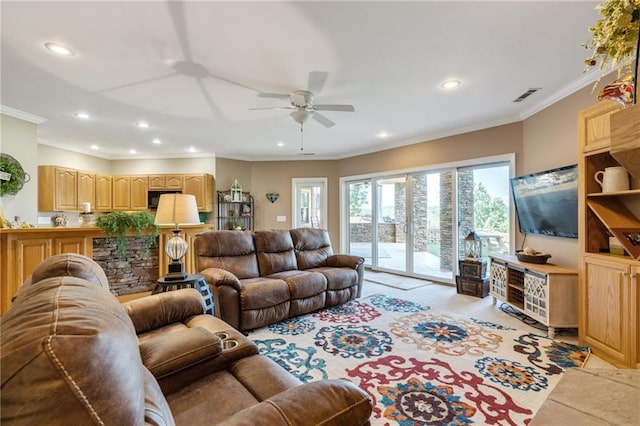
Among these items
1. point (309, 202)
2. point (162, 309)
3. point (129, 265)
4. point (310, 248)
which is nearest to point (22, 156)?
point (129, 265)

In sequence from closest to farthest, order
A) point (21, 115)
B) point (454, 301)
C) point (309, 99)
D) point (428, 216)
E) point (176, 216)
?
1. point (176, 216)
2. point (309, 99)
3. point (21, 115)
4. point (454, 301)
5. point (428, 216)

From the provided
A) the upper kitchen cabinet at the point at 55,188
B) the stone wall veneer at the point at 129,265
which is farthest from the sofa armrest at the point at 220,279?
the upper kitchen cabinet at the point at 55,188

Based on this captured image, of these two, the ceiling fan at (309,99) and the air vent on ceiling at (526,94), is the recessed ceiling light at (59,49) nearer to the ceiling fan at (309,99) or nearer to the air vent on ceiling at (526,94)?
the ceiling fan at (309,99)

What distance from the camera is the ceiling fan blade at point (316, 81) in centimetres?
279

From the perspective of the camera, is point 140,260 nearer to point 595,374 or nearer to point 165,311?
point 165,311

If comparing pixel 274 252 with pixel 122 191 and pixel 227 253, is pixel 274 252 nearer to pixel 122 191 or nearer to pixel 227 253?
pixel 227 253

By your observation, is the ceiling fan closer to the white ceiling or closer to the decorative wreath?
the white ceiling

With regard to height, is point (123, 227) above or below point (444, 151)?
below

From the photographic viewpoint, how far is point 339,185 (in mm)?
6848

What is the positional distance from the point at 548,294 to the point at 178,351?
339 cm

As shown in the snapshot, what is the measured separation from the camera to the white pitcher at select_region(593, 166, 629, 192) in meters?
2.40

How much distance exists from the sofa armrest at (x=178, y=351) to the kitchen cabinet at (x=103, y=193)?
6.45 metres

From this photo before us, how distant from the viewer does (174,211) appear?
9.32 ft

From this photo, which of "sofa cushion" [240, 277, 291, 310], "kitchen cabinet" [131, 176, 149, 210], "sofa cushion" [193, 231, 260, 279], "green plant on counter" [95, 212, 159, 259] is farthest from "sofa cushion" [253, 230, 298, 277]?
"kitchen cabinet" [131, 176, 149, 210]
